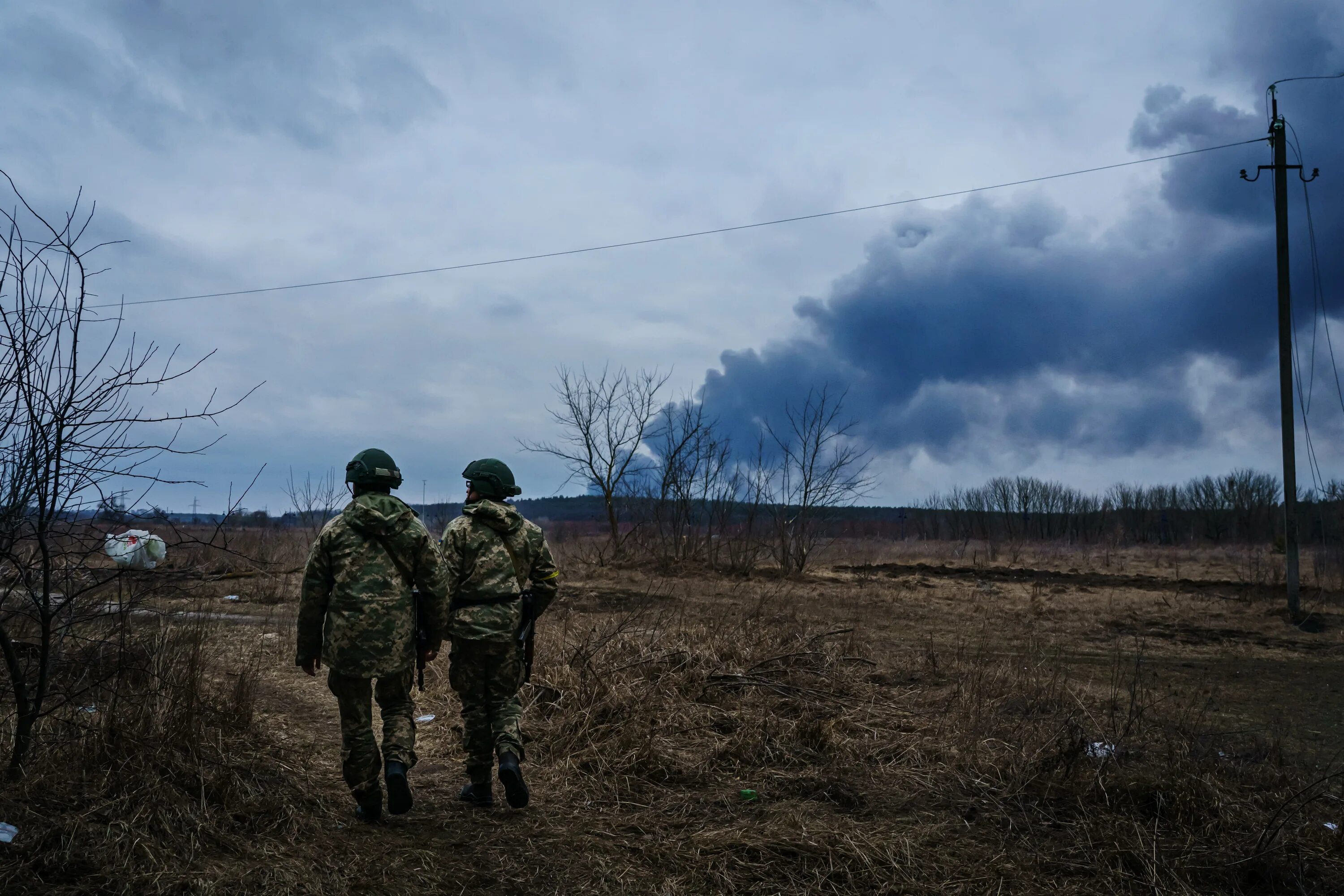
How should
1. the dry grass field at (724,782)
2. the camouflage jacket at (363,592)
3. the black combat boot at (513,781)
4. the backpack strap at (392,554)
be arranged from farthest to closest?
the black combat boot at (513,781) → the backpack strap at (392,554) → the camouflage jacket at (363,592) → the dry grass field at (724,782)

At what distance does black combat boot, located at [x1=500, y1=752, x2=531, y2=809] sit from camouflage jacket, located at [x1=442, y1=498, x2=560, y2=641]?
25.2 inches

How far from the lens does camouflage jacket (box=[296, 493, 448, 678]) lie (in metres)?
4.50

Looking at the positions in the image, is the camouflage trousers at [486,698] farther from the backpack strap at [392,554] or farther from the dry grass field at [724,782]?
the backpack strap at [392,554]

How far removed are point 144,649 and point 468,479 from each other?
2.22m

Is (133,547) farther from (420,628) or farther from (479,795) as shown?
(479,795)

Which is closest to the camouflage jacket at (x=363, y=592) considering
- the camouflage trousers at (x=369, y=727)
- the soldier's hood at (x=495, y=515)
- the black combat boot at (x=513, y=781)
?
the camouflage trousers at (x=369, y=727)

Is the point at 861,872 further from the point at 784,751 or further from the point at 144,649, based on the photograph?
the point at 144,649

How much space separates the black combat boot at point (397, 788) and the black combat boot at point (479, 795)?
1.36 ft

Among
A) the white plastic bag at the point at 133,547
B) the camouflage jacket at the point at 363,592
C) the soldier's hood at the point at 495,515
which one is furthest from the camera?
the soldier's hood at the point at 495,515

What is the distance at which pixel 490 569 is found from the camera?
5.05 metres

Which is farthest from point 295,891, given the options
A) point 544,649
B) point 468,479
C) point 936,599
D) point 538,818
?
point 936,599

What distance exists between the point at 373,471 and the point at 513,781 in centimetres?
182

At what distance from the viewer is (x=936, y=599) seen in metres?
17.2

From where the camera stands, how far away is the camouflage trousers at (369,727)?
4.50 metres
